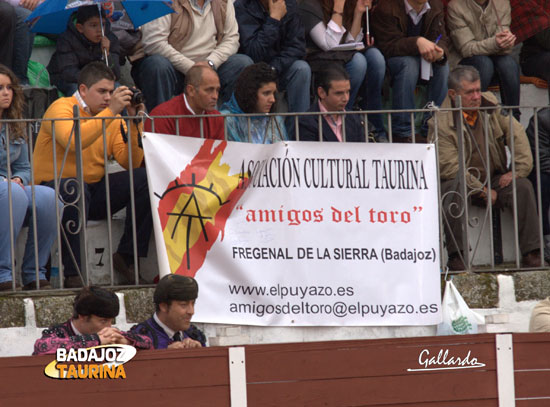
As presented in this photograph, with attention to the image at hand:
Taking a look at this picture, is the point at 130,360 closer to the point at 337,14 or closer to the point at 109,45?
the point at 109,45

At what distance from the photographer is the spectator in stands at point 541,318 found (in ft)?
26.1

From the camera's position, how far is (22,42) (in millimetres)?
10352

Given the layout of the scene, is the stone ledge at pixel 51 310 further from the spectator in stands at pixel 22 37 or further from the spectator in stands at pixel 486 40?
the spectator in stands at pixel 486 40

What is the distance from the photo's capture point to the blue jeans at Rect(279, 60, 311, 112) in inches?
418

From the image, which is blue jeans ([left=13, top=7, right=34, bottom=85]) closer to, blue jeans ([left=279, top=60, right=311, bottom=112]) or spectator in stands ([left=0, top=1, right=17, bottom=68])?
spectator in stands ([left=0, top=1, right=17, bottom=68])

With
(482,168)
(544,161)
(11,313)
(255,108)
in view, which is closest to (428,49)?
(544,161)

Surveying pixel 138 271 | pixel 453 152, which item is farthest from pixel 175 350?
pixel 453 152

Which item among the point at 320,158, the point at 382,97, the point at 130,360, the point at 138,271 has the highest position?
the point at 382,97

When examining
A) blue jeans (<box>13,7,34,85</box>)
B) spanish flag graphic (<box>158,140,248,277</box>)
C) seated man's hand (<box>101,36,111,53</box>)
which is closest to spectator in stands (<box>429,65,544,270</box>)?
spanish flag graphic (<box>158,140,248,277</box>)

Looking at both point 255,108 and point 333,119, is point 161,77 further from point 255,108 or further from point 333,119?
point 333,119

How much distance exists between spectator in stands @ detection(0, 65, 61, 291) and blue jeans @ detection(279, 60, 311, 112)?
2.73 meters

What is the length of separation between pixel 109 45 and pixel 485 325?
13.1ft

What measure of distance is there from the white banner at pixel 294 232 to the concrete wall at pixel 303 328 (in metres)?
0.08

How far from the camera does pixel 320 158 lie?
8.48 metres
